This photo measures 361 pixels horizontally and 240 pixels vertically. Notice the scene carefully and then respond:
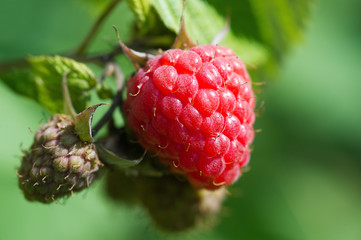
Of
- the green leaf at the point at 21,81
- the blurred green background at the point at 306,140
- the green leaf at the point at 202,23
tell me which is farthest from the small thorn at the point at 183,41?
the blurred green background at the point at 306,140

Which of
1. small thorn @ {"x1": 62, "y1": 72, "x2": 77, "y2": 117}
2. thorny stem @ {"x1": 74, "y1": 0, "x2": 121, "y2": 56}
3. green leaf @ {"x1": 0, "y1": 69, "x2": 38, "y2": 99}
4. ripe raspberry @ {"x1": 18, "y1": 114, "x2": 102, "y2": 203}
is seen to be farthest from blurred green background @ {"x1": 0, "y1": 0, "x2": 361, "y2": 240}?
ripe raspberry @ {"x1": 18, "y1": 114, "x2": 102, "y2": 203}

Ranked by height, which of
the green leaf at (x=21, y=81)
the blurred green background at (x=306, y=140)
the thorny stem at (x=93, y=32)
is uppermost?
the thorny stem at (x=93, y=32)

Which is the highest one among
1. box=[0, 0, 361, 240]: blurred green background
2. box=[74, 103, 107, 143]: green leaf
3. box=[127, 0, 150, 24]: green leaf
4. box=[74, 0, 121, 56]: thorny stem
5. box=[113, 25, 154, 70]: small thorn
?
box=[127, 0, 150, 24]: green leaf

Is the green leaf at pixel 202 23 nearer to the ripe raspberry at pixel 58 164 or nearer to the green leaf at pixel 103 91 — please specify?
the green leaf at pixel 103 91

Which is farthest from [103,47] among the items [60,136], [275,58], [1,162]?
[60,136]

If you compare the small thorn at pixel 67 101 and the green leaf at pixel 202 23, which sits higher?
the green leaf at pixel 202 23

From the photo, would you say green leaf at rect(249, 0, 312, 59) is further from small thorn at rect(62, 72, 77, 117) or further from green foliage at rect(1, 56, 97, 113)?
small thorn at rect(62, 72, 77, 117)

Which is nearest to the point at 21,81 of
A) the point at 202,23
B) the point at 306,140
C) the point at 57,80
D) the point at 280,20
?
the point at 57,80

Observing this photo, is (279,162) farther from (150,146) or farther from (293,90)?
(150,146)
